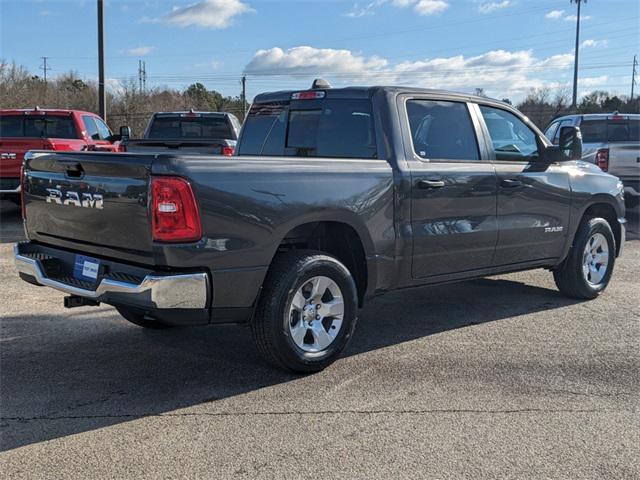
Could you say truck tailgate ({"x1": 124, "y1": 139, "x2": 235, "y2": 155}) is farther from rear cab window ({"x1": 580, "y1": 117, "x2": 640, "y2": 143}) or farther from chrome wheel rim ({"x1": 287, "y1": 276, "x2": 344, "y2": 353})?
rear cab window ({"x1": 580, "y1": 117, "x2": 640, "y2": 143})

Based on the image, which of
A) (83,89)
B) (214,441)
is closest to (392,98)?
(214,441)

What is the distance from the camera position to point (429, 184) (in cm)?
485

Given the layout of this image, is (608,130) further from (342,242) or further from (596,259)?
(342,242)

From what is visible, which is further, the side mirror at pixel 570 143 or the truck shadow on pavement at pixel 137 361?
the side mirror at pixel 570 143

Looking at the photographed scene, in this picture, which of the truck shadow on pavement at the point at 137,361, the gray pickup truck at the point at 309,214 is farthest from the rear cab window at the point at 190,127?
the truck shadow on pavement at the point at 137,361

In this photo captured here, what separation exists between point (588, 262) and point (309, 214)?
3682 mm

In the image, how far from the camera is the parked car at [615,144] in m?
11.6

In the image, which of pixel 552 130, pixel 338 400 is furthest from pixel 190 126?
pixel 338 400

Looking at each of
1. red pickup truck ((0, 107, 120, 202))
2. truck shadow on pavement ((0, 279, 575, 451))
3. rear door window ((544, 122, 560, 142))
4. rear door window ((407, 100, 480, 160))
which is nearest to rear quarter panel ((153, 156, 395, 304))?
rear door window ((407, 100, 480, 160))

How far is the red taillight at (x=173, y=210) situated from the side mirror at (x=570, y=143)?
12.5ft

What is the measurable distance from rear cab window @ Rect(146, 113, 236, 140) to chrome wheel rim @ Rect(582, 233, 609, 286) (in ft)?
23.1

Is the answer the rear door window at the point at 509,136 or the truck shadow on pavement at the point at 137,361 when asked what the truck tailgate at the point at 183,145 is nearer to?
the truck shadow on pavement at the point at 137,361

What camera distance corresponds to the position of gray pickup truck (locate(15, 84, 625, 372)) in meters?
3.72

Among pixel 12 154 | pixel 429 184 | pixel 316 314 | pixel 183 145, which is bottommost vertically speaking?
pixel 316 314
